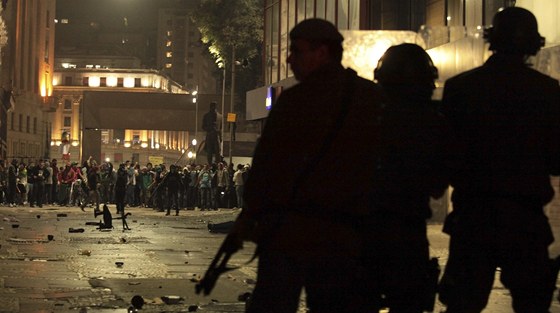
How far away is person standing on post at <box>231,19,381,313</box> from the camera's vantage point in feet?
14.1

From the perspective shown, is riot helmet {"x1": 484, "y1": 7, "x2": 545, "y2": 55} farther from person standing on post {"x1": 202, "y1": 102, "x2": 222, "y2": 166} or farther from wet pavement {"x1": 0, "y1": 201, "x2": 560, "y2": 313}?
person standing on post {"x1": 202, "y1": 102, "x2": 222, "y2": 166}

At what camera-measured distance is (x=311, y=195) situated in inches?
169

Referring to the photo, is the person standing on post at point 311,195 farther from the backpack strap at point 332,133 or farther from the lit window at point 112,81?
the lit window at point 112,81

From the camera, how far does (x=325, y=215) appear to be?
4.28m

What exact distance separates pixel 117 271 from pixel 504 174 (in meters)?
8.30

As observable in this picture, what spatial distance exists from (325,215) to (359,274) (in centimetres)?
35

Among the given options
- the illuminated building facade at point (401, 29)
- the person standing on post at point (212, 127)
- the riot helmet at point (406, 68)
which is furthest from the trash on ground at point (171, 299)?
the person standing on post at point (212, 127)

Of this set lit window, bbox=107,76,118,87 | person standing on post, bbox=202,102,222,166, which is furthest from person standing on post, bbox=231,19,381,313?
lit window, bbox=107,76,118,87

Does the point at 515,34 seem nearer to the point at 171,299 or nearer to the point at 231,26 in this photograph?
the point at 171,299

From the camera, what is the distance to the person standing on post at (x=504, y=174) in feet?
15.8

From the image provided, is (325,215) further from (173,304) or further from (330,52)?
(173,304)

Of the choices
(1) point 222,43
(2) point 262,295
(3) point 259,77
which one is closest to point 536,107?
(2) point 262,295

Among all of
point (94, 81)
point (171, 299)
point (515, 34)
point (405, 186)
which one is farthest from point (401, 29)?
point (94, 81)

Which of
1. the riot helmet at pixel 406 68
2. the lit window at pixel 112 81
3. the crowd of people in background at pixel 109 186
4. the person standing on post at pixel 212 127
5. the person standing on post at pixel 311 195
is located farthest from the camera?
the lit window at pixel 112 81
